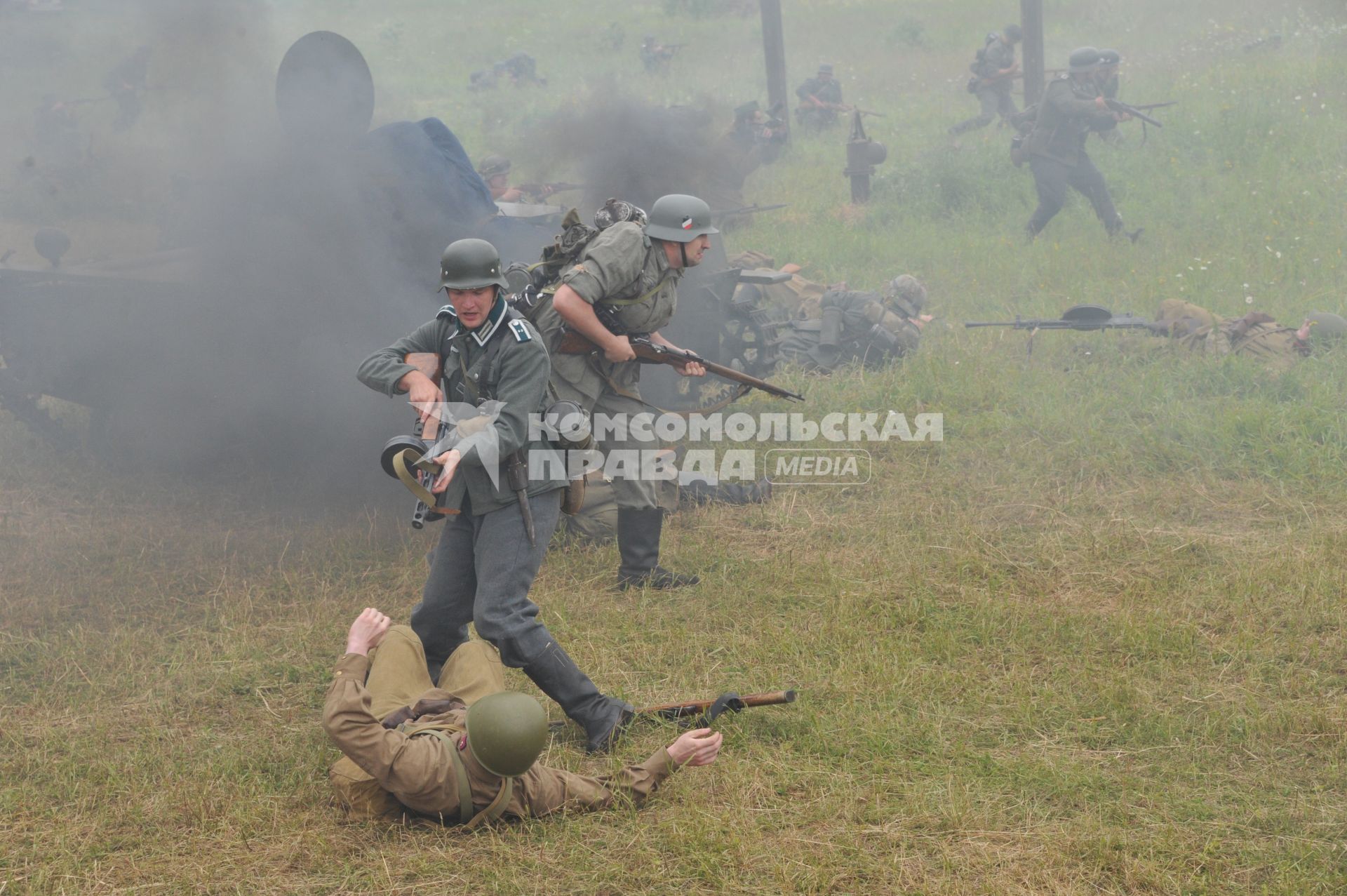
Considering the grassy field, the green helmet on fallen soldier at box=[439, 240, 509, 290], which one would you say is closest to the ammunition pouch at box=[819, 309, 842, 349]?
the grassy field

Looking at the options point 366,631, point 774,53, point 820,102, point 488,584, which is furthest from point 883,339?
point 820,102

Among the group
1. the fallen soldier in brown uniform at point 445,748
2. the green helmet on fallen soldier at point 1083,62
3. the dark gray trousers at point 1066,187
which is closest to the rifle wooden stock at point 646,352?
the fallen soldier in brown uniform at point 445,748

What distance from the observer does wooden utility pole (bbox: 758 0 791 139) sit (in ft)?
53.9

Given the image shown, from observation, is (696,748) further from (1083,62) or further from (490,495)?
(1083,62)

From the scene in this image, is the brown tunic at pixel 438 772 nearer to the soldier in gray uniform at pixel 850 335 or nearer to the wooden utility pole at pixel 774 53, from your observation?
the soldier in gray uniform at pixel 850 335

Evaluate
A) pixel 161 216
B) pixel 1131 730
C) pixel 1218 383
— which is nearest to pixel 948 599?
pixel 1131 730

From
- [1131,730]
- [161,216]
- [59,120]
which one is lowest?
[1131,730]

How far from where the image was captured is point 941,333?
961 cm

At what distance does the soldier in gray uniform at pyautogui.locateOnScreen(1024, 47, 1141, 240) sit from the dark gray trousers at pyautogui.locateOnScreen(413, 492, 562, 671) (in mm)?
8780

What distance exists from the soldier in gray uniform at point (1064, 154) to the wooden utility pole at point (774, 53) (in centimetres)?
528

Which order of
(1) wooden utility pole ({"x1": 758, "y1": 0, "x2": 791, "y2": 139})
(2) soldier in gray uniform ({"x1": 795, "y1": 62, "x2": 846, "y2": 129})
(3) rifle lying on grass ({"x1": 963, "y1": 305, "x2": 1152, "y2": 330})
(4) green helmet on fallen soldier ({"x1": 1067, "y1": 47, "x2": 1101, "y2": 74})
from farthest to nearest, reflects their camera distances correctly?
1. (2) soldier in gray uniform ({"x1": 795, "y1": 62, "x2": 846, "y2": 129})
2. (1) wooden utility pole ({"x1": 758, "y1": 0, "x2": 791, "y2": 139})
3. (4) green helmet on fallen soldier ({"x1": 1067, "y1": 47, "x2": 1101, "y2": 74})
4. (3) rifle lying on grass ({"x1": 963, "y1": 305, "x2": 1152, "y2": 330})

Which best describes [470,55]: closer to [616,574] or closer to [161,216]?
[161,216]

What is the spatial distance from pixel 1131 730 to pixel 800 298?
6.58m

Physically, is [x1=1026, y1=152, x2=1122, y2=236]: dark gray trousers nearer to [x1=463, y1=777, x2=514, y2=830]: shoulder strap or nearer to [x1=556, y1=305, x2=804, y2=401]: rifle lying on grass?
[x1=556, y1=305, x2=804, y2=401]: rifle lying on grass
